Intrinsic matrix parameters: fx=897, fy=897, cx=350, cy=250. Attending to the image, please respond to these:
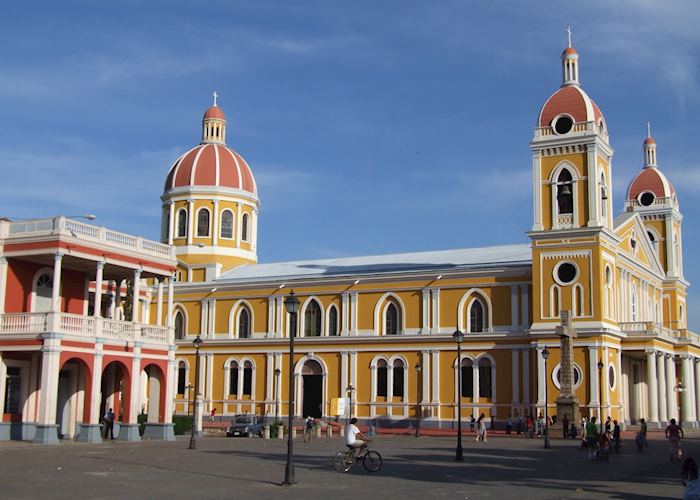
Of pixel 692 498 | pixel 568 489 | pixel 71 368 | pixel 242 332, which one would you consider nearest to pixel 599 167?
pixel 242 332

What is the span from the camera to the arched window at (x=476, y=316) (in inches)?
2236

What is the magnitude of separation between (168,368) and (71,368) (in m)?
4.74

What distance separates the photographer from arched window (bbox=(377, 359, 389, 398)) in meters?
59.1

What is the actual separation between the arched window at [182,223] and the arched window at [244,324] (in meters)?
9.89

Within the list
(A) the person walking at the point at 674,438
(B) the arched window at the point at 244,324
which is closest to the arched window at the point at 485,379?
(B) the arched window at the point at 244,324

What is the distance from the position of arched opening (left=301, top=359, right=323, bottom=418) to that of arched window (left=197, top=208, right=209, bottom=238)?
15478 millimetres

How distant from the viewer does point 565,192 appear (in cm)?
5388

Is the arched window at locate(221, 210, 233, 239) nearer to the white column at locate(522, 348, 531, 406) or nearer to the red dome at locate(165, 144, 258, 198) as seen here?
the red dome at locate(165, 144, 258, 198)

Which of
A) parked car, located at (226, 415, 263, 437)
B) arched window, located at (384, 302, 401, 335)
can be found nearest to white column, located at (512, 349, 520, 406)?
arched window, located at (384, 302, 401, 335)

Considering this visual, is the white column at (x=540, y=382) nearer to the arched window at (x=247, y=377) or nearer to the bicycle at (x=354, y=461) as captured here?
the arched window at (x=247, y=377)

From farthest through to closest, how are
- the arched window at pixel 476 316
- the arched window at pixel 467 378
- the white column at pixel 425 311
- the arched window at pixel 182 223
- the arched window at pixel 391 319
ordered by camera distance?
the arched window at pixel 182 223 < the arched window at pixel 391 319 < the white column at pixel 425 311 < the arched window at pixel 476 316 < the arched window at pixel 467 378

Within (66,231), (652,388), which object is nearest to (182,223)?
(66,231)

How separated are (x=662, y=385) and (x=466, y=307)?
44.1ft

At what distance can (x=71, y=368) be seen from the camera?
40812 millimetres
